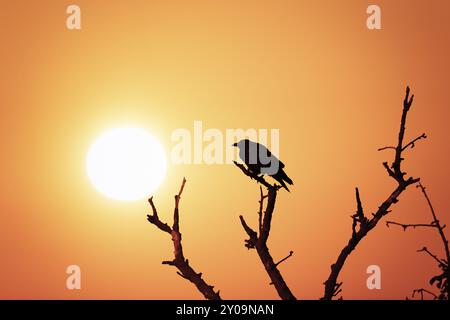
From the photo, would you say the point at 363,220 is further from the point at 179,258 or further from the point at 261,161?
the point at 261,161

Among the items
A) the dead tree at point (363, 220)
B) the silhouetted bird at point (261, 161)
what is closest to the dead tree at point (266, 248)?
the dead tree at point (363, 220)

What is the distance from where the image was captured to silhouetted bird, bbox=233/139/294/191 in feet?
46.9

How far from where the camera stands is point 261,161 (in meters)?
14.8

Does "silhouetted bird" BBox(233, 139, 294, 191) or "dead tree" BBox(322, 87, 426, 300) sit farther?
"silhouetted bird" BBox(233, 139, 294, 191)

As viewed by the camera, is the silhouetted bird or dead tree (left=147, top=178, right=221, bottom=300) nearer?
dead tree (left=147, top=178, right=221, bottom=300)

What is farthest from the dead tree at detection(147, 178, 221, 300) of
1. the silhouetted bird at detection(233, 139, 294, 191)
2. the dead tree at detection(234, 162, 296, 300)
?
the silhouetted bird at detection(233, 139, 294, 191)

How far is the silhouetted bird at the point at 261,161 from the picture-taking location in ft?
46.9

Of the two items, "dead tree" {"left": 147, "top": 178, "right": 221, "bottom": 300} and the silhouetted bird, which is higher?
the silhouetted bird

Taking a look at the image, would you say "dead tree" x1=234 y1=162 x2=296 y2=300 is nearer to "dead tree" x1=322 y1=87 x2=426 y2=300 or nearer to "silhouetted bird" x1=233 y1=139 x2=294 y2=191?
"dead tree" x1=322 y1=87 x2=426 y2=300

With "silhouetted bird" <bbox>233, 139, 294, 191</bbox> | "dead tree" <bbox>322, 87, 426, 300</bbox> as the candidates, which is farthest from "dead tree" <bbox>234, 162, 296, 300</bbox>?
"silhouetted bird" <bbox>233, 139, 294, 191</bbox>

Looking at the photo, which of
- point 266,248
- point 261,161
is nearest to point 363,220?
point 266,248

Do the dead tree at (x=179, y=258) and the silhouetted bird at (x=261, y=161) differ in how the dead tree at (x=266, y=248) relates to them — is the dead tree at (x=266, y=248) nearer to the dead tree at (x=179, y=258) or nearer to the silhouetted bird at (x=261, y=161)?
the dead tree at (x=179, y=258)

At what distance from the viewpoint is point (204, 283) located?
A: 6293 millimetres
